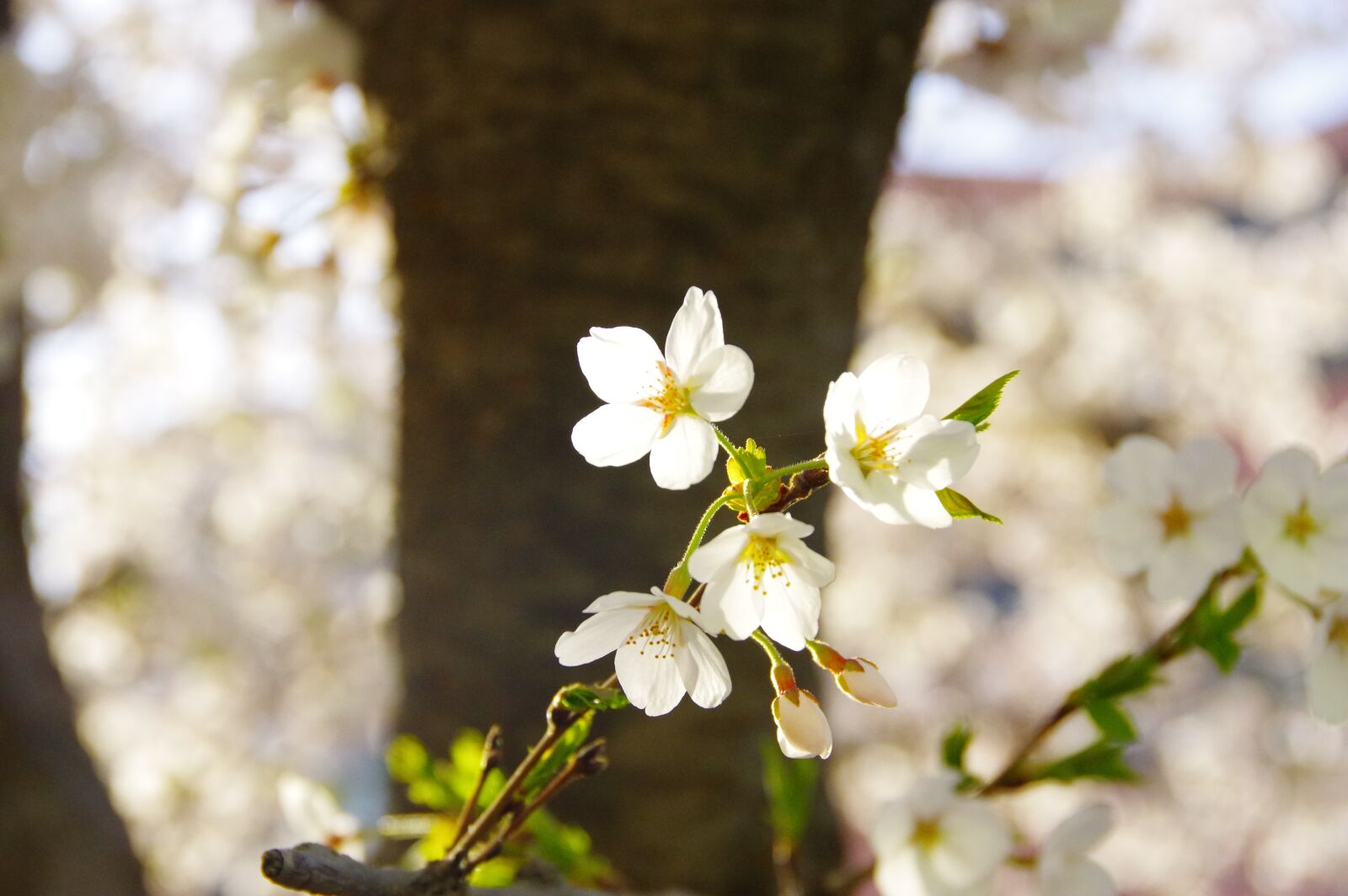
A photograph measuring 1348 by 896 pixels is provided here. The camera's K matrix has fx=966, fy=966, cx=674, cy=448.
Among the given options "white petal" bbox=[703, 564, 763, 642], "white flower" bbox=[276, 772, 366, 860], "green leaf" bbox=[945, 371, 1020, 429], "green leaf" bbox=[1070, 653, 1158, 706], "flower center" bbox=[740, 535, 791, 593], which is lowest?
"white flower" bbox=[276, 772, 366, 860]

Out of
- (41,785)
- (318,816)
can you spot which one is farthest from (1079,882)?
(41,785)

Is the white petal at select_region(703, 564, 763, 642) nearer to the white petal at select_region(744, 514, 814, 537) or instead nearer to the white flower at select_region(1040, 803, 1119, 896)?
the white petal at select_region(744, 514, 814, 537)

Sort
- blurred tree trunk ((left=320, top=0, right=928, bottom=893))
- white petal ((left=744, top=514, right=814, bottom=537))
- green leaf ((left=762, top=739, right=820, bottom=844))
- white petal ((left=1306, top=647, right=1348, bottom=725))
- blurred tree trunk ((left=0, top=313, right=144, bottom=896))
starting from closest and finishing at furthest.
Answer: white petal ((left=744, top=514, right=814, bottom=537)) → white petal ((left=1306, top=647, right=1348, bottom=725)) → green leaf ((left=762, top=739, right=820, bottom=844)) → blurred tree trunk ((left=320, top=0, right=928, bottom=893)) → blurred tree trunk ((left=0, top=313, right=144, bottom=896))

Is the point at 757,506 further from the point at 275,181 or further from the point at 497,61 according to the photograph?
the point at 275,181

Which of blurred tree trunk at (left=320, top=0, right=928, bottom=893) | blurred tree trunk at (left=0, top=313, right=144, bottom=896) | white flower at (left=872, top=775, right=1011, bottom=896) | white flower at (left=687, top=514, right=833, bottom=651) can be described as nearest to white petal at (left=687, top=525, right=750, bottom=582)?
white flower at (left=687, top=514, right=833, bottom=651)

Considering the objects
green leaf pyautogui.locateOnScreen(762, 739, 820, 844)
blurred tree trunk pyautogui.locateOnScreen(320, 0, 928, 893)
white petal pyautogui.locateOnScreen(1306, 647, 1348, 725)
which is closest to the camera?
white petal pyautogui.locateOnScreen(1306, 647, 1348, 725)

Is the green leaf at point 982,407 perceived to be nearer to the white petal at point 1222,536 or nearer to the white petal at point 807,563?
the white petal at point 807,563
